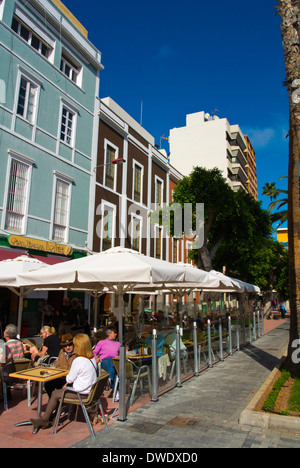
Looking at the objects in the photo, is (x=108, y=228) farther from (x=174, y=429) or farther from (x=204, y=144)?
(x=204, y=144)

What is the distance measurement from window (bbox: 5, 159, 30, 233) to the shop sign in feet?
1.68

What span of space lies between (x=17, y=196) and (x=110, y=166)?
26.6ft

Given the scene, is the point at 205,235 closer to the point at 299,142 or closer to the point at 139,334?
the point at 139,334

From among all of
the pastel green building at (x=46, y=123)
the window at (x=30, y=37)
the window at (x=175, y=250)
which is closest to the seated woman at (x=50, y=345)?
the pastel green building at (x=46, y=123)

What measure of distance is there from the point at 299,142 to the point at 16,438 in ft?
27.6

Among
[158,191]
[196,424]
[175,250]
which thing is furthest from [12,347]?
[175,250]

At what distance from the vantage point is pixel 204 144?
55.3m

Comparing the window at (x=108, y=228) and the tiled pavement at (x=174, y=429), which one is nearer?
the tiled pavement at (x=174, y=429)

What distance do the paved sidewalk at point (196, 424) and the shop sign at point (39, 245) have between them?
8707 millimetres

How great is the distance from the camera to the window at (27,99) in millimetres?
15047

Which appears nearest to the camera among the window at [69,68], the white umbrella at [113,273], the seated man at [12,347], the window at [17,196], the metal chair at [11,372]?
the white umbrella at [113,273]

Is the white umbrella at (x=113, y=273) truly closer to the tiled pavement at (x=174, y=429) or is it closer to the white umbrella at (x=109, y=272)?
the white umbrella at (x=109, y=272)

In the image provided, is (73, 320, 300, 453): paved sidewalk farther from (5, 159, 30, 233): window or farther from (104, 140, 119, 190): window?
(104, 140, 119, 190): window
